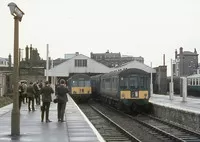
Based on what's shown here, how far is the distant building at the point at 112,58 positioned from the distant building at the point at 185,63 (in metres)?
22.1

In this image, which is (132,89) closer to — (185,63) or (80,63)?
(80,63)

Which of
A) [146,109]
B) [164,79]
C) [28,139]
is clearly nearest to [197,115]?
[28,139]

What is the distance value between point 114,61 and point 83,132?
497 feet

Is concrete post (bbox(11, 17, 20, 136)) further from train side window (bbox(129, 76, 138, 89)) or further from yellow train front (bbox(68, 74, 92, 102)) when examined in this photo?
yellow train front (bbox(68, 74, 92, 102))

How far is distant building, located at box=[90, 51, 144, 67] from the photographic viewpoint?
16318 cm

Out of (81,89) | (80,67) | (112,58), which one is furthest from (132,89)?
Result: (112,58)

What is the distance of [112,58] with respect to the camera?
17025cm

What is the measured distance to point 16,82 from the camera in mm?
Result: 13938

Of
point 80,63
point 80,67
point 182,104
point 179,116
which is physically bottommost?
point 179,116

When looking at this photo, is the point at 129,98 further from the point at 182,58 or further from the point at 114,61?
the point at 114,61

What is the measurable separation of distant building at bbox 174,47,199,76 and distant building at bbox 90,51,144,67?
2211 cm

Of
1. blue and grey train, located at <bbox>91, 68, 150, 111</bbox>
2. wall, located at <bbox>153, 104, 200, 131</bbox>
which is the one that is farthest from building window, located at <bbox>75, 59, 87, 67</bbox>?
wall, located at <bbox>153, 104, 200, 131</bbox>

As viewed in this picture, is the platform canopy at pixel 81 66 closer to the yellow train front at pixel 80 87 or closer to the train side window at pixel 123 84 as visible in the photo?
the yellow train front at pixel 80 87

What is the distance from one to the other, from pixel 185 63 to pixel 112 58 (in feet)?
128
